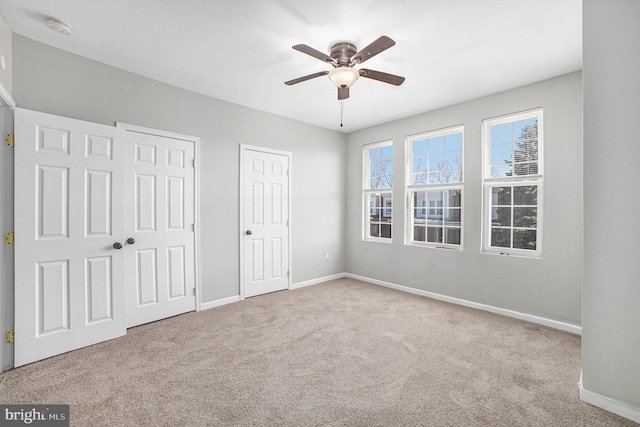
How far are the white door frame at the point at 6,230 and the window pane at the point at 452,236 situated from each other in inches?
187

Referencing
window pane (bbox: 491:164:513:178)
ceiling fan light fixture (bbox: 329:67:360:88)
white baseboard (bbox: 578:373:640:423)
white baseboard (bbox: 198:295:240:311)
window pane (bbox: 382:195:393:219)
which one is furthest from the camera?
window pane (bbox: 382:195:393:219)

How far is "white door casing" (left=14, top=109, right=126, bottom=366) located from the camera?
7.59ft

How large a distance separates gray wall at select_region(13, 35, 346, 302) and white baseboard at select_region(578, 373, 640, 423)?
357cm

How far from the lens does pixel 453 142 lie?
402cm

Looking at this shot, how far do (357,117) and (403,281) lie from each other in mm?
2777

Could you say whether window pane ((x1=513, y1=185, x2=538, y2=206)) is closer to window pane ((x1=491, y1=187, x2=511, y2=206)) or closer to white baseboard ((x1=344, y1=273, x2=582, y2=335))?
window pane ((x1=491, y1=187, x2=511, y2=206))

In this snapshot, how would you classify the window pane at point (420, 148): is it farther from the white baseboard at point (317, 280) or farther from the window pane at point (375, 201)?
the white baseboard at point (317, 280)

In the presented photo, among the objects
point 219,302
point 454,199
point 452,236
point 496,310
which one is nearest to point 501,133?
point 454,199

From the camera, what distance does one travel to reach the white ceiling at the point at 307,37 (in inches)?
81.1

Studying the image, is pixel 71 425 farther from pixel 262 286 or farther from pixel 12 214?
pixel 262 286

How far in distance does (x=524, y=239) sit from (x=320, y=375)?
2.92 metres

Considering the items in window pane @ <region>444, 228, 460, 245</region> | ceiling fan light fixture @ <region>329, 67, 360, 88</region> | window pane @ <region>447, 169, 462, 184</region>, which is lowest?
window pane @ <region>444, 228, 460, 245</region>

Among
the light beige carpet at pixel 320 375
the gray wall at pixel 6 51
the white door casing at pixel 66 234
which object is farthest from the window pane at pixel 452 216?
the gray wall at pixel 6 51

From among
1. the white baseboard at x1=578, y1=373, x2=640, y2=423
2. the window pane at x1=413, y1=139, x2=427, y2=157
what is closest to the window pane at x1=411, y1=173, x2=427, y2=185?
the window pane at x1=413, y1=139, x2=427, y2=157
